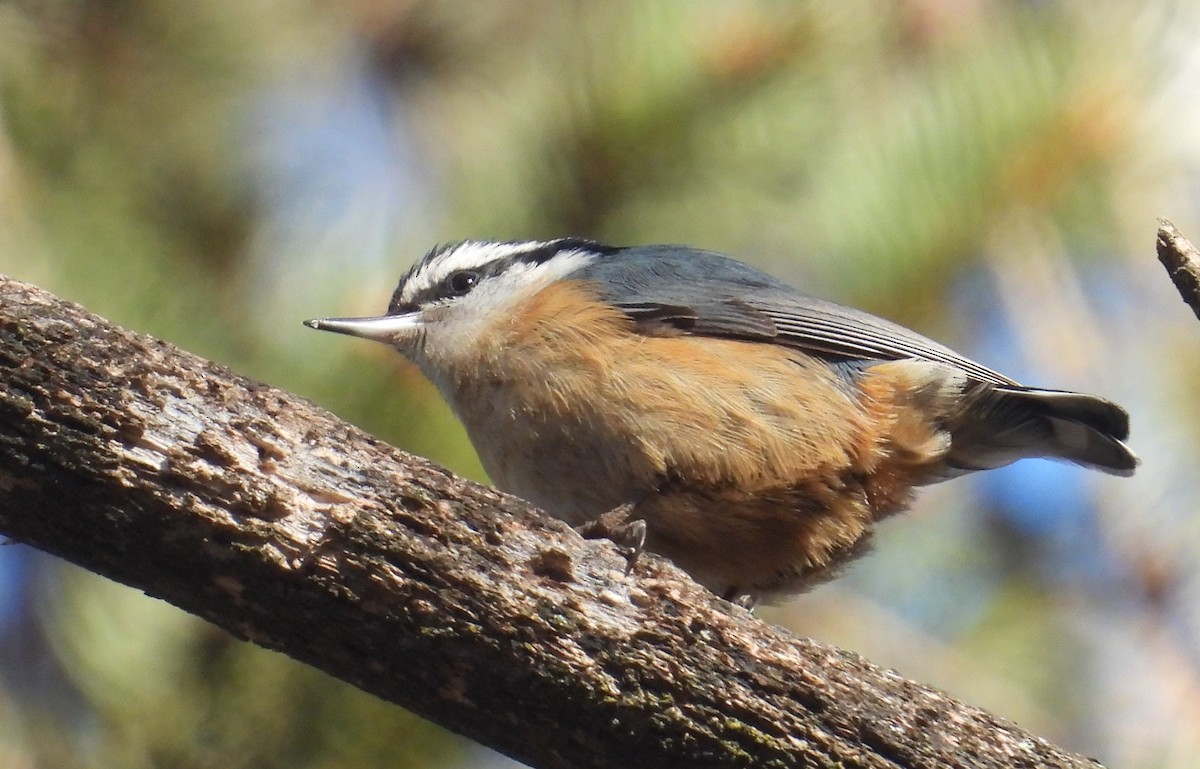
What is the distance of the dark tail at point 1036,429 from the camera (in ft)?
10.3

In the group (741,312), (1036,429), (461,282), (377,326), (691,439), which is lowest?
(691,439)

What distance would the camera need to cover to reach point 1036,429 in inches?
129

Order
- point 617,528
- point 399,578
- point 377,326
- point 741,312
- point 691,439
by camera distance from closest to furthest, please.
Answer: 1. point 399,578
2. point 617,528
3. point 691,439
4. point 377,326
5. point 741,312

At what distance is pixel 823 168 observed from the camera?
3.75 m

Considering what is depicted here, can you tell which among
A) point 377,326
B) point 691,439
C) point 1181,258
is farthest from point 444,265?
point 1181,258

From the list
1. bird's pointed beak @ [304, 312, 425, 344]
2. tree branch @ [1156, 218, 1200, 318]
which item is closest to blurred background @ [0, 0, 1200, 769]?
bird's pointed beak @ [304, 312, 425, 344]

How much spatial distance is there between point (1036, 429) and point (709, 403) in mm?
959

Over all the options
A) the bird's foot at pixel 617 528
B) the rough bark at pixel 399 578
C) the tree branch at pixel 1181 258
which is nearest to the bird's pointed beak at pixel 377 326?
the bird's foot at pixel 617 528

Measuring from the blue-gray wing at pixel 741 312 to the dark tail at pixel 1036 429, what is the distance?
0.07m

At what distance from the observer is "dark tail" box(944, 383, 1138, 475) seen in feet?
10.3

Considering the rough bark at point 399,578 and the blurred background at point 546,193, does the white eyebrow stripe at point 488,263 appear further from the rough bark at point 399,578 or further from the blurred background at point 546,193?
the rough bark at point 399,578

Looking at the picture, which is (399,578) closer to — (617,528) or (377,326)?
(617,528)

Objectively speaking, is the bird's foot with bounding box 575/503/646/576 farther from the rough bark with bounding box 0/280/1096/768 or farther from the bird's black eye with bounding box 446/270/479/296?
the bird's black eye with bounding box 446/270/479/296

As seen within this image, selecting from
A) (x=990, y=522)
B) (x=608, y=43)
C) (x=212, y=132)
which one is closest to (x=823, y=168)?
(x=608, y=43)
